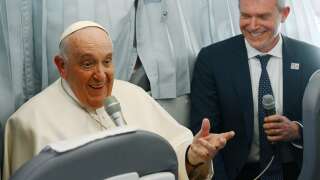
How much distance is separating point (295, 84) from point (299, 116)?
0.53 ft

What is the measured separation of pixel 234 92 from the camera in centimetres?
245

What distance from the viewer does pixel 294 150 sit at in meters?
2.37

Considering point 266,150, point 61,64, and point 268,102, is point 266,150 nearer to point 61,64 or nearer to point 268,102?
point 268,102

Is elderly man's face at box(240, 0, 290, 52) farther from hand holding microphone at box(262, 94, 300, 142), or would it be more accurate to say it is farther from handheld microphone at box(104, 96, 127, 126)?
handheld microphone at box(104, 96, 127, 126)

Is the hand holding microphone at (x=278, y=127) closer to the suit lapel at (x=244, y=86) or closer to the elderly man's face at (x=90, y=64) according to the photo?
the suit lapel at (x=244, y=86)

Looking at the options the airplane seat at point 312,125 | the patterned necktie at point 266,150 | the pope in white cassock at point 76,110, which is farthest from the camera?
the patterned necktie at point 266,150

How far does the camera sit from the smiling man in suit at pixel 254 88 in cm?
240

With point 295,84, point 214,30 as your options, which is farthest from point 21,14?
point 295,84

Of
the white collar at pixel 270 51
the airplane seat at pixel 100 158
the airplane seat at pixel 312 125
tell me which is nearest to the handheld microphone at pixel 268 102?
the airplane seat at pixel 312 125

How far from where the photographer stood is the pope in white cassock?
185 centimetres

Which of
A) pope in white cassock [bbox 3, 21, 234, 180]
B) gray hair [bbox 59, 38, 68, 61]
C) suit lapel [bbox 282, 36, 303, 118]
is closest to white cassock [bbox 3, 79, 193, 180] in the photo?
pope in white cassock [bbox 3, 21, 234, 180]

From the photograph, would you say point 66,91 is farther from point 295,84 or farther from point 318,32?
point 318,32

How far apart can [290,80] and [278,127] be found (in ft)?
1.25

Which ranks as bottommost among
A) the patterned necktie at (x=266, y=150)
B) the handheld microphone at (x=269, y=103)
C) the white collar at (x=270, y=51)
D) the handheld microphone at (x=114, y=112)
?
the patterned necktie at (x=266, y=150)
